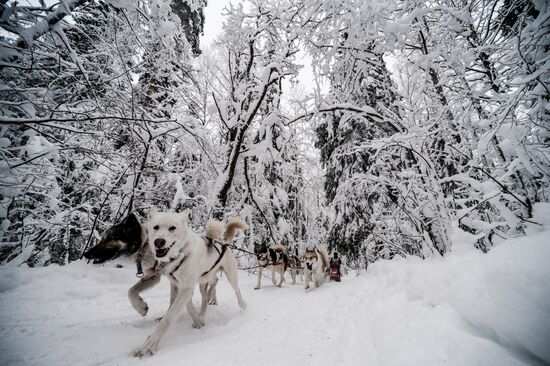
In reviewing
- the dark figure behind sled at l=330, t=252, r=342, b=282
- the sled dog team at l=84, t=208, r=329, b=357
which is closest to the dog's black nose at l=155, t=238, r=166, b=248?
the sled dog team at l=84, t=208, r=329, b=357

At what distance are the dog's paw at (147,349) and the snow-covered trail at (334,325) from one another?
70mm

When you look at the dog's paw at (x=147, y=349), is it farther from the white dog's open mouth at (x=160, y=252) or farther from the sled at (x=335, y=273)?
the sled at (x=335, y=273)

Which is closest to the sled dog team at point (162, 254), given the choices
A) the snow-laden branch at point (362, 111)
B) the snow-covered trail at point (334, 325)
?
the snow-covered trail at point (334, 325)

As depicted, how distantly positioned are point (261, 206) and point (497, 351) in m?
7.42

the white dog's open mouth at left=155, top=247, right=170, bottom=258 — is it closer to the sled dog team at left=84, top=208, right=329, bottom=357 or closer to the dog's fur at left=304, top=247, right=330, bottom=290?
the sled dog team at left=84, top=208, right=329, bottom=357

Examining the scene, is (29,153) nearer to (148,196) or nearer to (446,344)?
(148,196)

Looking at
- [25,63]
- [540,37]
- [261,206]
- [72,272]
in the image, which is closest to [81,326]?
[72,272]

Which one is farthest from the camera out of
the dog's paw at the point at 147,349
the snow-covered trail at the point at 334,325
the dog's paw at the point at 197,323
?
the dog's paw at the point at 197,323

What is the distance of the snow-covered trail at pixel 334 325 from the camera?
5.05 feet

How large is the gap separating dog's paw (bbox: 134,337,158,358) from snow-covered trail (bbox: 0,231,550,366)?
70mm

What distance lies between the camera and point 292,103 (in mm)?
6410

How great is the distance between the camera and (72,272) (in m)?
4.46

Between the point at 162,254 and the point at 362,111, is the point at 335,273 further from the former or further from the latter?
the point at 162,254

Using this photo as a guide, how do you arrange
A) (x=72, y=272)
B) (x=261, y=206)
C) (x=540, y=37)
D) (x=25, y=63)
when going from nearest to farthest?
(x=540, y=37) < (x=25, y=63) < (x=72, y=272) < (x=261, y=206)
